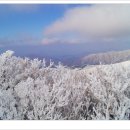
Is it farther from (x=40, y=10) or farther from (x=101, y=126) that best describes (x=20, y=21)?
(x=101, y=126)

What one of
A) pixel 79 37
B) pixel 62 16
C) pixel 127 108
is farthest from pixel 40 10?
pixel 127 108

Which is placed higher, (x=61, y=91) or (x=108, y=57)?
(x=108, y=57)

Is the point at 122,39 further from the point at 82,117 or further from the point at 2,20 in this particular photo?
the point at 2,20

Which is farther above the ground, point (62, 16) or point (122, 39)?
point (62, 16)

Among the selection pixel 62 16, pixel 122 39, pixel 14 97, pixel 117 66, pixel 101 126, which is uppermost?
pixel 62 16

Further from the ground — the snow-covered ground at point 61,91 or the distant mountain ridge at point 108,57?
the distant mountain ridge at point 108,57

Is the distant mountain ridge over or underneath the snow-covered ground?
over
